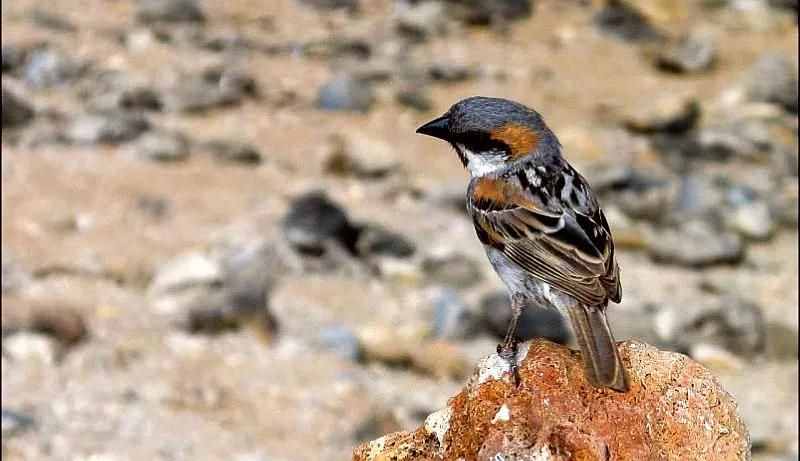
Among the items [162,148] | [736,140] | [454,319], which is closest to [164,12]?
[162,148]

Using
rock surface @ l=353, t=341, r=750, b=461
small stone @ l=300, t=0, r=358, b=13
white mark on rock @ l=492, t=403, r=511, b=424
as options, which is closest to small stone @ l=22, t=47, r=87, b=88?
small stone @ l=300, t=0, r=358, b=13

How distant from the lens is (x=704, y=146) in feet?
49.7

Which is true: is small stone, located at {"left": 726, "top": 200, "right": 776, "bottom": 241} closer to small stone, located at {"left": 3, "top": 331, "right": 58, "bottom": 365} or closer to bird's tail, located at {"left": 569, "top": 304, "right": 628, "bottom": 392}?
small stone, located at {"left": 3, "top": 331, "right": 58, "bottom": 365}

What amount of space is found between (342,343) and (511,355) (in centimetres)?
491

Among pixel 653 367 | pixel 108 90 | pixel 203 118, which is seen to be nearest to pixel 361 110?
pixel 203 118

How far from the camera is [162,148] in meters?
13.4

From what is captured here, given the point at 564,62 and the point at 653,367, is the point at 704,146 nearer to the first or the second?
the point at 564,62

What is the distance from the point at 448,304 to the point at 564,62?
26.0 ft

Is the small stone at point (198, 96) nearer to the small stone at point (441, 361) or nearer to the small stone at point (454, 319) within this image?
the small stone at point (454, 319)

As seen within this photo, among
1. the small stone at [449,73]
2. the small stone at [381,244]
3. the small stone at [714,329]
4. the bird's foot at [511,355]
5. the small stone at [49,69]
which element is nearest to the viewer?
the bird's foot at [511,355]

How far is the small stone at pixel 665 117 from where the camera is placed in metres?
15.7

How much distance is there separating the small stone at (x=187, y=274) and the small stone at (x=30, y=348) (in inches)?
49.0

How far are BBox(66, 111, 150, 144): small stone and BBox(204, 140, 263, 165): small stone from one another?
2.51 ft

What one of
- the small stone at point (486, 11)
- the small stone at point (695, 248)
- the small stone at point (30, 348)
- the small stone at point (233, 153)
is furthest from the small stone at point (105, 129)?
the small stone at point (486, 11)
